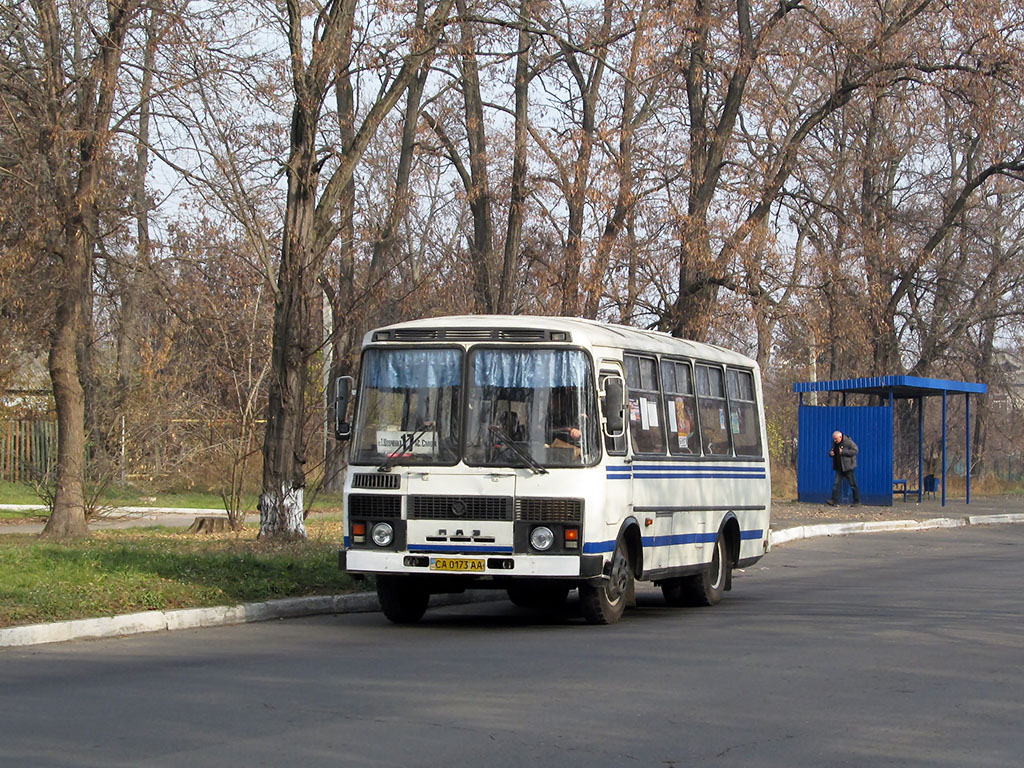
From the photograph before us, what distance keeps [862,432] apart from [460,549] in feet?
79.0

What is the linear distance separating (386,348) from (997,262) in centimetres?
3640

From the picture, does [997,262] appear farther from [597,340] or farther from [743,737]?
[743,737]

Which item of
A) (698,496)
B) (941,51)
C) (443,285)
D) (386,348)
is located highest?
(941,51)

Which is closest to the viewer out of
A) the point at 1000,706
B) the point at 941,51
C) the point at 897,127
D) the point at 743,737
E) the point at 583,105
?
the point at 743,737

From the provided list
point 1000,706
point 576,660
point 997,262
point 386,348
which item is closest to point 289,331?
point 386,348

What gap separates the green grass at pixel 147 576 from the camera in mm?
12178

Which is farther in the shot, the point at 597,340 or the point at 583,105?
the point at 583,105

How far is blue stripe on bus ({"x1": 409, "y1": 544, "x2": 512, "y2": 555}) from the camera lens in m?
12.1

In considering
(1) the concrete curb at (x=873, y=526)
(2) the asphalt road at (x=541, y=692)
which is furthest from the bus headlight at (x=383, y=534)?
(1) the concrete curb at (x=873, y=526)

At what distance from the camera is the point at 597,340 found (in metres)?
12.9

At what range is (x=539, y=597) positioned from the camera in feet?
50.1

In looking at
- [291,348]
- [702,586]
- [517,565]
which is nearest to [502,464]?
[517,565]

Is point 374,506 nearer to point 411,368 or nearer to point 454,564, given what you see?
point 454,564

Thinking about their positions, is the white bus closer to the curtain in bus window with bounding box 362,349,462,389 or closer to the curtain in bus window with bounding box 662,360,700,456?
the curtain in bus window with bounding box 362,349,462,389
